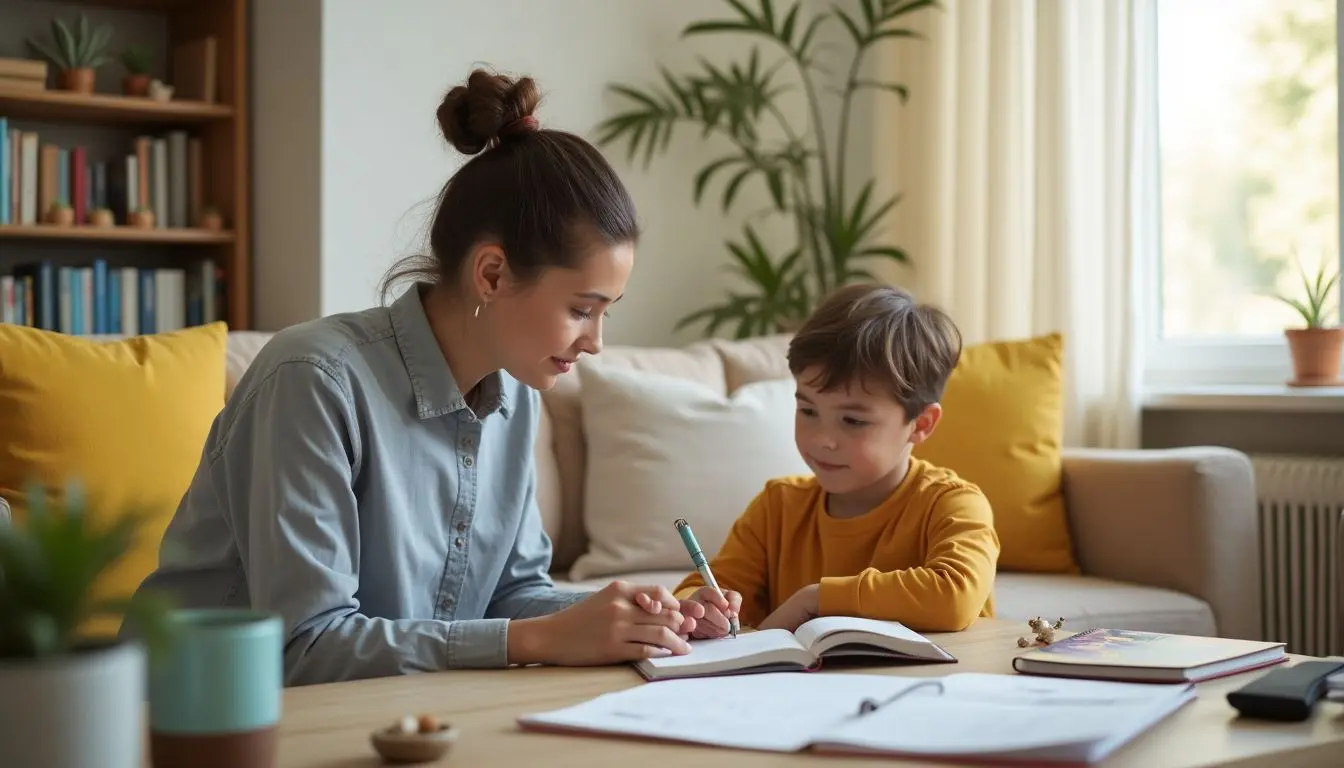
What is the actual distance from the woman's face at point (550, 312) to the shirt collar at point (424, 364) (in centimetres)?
7

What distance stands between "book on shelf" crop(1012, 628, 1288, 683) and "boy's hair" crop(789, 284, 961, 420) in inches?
22.0

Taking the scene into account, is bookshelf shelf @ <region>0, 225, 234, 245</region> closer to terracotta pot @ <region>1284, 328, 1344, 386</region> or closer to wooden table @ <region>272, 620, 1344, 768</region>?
terracotta pot @ <region>1284, 328, 1344, 386</region>

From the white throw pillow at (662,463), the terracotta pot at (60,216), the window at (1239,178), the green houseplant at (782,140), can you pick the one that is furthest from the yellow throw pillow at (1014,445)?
the terracotta pot at (60,216)

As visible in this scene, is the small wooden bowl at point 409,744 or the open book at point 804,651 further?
the open book at point 804,651

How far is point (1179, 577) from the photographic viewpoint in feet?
8.91

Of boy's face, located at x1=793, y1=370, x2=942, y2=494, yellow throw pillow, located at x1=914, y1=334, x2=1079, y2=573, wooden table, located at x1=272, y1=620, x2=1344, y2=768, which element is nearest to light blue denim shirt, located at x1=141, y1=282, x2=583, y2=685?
wooden table, located at x1=272, y1=620, x2=1344, y2=768

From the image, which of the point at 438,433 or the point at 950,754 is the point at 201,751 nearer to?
the point at 950,754

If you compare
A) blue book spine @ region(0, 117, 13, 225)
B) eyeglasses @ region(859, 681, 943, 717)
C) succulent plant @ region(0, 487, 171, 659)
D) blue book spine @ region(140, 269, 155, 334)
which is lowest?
eyeglasses @ region(859, 681, 943, 717)

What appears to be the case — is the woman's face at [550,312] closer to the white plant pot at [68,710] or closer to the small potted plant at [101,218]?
the white plant pot at [68,710]

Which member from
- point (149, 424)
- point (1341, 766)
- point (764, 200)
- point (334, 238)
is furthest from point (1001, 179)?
point (1341, 766)

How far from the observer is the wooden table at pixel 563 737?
905mm

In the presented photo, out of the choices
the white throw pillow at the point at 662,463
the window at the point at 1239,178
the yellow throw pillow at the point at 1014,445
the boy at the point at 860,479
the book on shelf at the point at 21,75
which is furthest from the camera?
the book on shelf at the point at 21,75

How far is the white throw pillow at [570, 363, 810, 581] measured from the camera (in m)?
2.75

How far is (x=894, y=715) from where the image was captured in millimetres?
990
